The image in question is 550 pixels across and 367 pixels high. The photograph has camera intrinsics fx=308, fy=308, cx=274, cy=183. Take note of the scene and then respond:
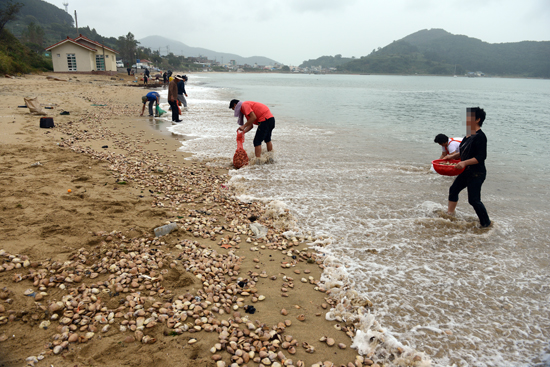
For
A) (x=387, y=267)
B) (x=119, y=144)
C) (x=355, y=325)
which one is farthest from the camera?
(x=119, y=144)

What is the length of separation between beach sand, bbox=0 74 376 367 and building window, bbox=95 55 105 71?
148 ft

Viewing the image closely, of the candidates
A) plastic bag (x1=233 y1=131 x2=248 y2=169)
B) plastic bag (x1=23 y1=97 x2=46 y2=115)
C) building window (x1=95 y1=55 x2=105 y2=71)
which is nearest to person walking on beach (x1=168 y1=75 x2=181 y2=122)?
plastic bag (x1=23 y1=97 x2=46 y2=115)

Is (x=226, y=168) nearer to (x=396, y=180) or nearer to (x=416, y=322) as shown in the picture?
(x=396, y=180)

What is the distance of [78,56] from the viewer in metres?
40.6

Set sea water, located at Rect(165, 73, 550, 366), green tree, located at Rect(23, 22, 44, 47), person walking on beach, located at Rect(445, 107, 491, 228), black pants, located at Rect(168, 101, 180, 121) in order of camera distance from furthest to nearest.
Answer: green tree, located at Rect(23, 22, 44, 47) → black pants, located at Rect(168, 101, 180, 121) → person walking on beach, located at Rect(445, 107, 491, 228) → sea water, located at Rect(165, 73, 550, 366)

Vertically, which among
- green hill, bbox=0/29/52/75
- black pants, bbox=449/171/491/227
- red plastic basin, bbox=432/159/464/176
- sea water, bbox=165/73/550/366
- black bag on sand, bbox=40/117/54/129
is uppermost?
green hill, bbox=0/29/52/75

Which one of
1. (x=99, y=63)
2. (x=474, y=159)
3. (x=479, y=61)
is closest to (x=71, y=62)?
(x=99, y=63)

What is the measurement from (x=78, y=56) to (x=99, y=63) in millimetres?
3959

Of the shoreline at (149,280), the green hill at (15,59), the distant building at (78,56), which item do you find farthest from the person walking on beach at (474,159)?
the distant building at (78,56)

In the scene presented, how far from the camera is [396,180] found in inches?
337

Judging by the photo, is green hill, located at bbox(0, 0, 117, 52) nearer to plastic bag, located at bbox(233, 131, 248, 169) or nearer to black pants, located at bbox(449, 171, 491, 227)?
plastic bag, located at bbox(233, 131, 248, 169)

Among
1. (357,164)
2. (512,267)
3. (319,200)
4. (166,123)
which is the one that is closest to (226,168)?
(319,200)

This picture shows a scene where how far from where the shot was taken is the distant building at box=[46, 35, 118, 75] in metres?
38.9

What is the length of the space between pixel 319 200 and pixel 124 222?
3.92 metres
